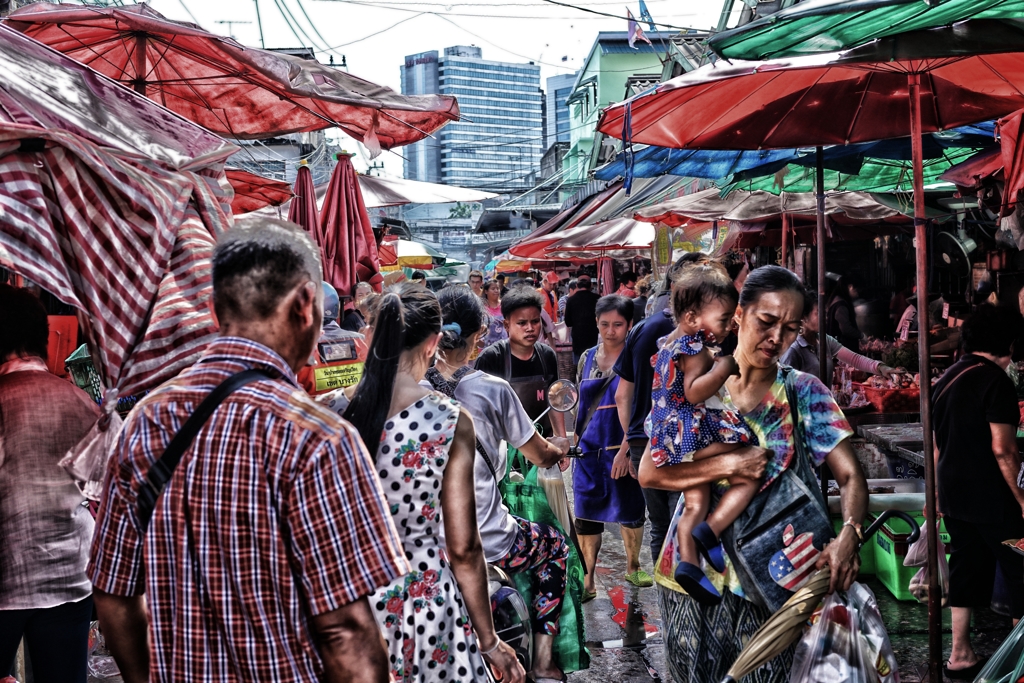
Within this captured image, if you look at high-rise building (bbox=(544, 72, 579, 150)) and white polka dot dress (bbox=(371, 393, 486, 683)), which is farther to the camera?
high-rise building (bbox=(544, 72, 579, 150))

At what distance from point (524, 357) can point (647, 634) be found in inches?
82.0

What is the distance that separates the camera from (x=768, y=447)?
3270 mm

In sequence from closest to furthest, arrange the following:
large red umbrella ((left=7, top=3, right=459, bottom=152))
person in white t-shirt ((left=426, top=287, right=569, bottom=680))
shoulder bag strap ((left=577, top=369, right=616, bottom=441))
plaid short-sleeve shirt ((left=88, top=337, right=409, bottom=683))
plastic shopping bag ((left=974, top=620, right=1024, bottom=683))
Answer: plaid short-sleeve shirt ((left=88, top=337, right=409, bottom=683)) < plastic shopping bag ((left=974, top=620, right=1024, bottom=683)) < person in white t-shirt ((left=426, top=287, right=569, bottom=680)) < large red umbrella ((left=7, top=3, right=459, bottom=152)) < shoulder bag strap ((left=577, top=369, right=616, bottom=441))

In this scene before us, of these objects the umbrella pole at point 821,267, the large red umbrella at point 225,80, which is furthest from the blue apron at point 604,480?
the large red umbrella at point 225,80

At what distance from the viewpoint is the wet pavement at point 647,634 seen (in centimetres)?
511

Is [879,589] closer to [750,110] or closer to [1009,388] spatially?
[1009,388]

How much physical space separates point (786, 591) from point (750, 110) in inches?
118

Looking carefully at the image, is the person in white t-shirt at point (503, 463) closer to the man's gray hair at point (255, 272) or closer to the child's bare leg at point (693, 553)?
the child's bare leg at point (693, 553)

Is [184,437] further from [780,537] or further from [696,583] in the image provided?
[780,537]

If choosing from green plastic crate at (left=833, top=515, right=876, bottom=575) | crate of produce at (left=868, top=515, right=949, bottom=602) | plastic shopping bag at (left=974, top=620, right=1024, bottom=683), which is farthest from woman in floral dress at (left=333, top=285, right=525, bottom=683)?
green plastic crate at (left=833, top=515, right=876, bottom=575)

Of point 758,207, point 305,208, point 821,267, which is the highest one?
point 758,207

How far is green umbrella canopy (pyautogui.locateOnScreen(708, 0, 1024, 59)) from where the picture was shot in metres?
3.09

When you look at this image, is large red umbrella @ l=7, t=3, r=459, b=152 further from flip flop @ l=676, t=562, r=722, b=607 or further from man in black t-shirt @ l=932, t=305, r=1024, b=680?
man in black t-shirt @ l=932, t=305, r=1024, b=680

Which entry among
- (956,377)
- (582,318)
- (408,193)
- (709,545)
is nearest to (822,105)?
(956,377)
